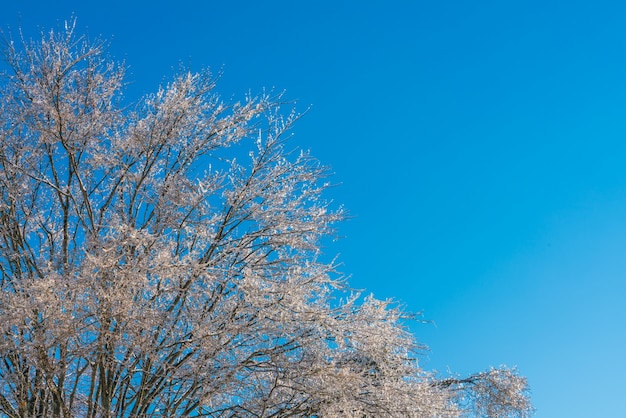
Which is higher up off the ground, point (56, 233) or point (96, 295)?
point (56, 233)

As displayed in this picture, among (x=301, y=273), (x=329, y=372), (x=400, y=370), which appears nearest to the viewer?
(x=329, y=372)

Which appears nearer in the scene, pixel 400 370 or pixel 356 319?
pixel 356 319

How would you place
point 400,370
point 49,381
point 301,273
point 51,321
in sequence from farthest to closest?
point 400,370, point 301,273, point 49,381, point 51,321

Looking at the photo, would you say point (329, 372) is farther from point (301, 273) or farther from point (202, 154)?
point (202, 154)

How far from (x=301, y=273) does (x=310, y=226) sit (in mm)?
736

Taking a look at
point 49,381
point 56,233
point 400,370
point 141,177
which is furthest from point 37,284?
point 400,370

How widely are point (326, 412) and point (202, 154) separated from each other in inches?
147

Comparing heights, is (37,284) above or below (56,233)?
below

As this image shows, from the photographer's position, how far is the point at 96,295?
7.07m

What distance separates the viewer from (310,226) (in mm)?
9289

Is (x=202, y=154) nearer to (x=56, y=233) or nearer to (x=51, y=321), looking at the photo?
(x=56, y=233)

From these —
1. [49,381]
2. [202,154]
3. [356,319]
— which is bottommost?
[49,381]

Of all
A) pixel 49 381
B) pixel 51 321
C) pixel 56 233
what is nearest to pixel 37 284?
pixel 51 321

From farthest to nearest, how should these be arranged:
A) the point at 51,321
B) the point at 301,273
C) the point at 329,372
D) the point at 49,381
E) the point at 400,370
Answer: the point at 400,370 → the point at 301,273 → the point at 329,372 → the point at 49,381 → the point at 51,321
